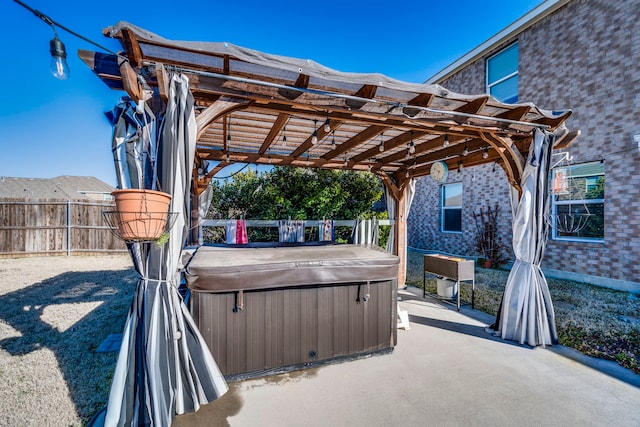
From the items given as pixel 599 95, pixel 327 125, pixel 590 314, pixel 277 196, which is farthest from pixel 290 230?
→ pixel 599 95

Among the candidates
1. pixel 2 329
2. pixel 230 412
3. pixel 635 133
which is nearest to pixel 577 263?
pixel 635 133

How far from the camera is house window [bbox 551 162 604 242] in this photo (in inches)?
225

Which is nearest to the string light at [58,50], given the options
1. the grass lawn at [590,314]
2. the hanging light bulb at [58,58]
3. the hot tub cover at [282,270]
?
the hanging light bulb at [58,58]

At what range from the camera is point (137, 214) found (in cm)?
169

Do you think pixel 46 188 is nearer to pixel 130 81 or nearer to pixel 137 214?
pixel 130 81

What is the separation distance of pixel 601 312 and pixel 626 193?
254 centimetres

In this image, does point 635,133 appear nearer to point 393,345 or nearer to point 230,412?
point 393,345

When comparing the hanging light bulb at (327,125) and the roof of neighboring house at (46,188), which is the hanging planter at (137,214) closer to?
the hanging light bulb at (327,125)

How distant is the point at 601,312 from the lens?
4.18 metres

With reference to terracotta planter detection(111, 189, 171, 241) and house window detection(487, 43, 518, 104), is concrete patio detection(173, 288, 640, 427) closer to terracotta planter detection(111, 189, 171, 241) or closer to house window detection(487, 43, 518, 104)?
terracotta planter detection(111, 189, 171, 241)

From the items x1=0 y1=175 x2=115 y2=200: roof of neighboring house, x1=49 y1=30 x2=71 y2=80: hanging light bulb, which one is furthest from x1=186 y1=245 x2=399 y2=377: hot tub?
x1=0 y1=175 x2=115 y2=200: roof of neighboring house

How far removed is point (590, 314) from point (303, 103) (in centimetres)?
502

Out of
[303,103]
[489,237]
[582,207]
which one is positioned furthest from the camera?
[489,237]

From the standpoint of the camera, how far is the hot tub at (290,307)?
2381 millimetres
